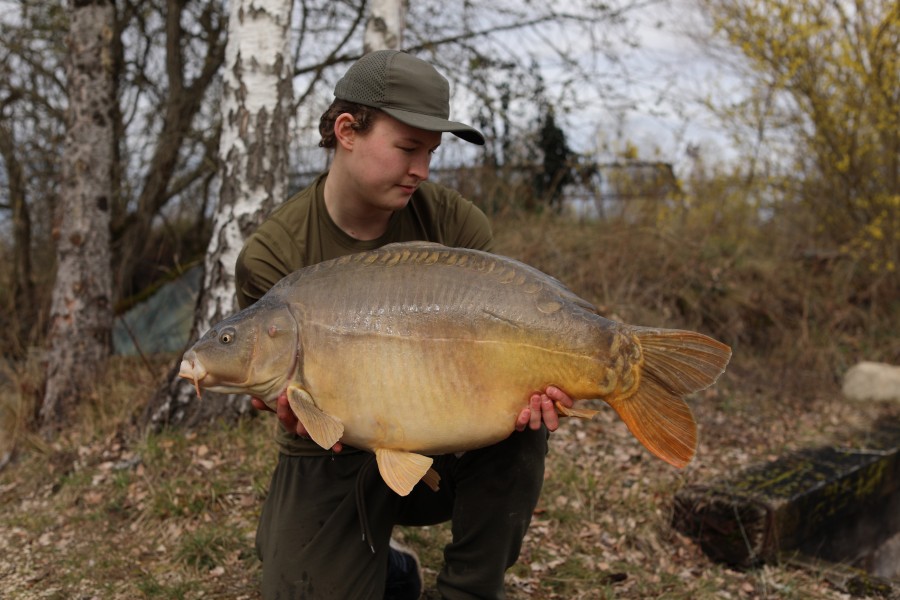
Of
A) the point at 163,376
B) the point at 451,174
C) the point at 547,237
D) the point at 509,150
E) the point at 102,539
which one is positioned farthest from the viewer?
the point at 509,150

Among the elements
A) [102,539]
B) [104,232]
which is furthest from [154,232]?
[102,539]

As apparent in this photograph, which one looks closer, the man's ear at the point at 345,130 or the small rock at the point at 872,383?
the man's ear at the point at 345,130

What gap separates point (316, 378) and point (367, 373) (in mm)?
110

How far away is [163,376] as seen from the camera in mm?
3965

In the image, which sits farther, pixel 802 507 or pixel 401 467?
pixel 802 507

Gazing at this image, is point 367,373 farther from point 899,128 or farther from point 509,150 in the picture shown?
point 899,128

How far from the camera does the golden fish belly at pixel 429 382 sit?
5.65 feet

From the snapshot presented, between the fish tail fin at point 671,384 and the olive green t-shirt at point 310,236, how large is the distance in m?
0.76

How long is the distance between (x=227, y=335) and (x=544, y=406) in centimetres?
68

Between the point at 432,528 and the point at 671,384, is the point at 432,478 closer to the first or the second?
the point at 671,384

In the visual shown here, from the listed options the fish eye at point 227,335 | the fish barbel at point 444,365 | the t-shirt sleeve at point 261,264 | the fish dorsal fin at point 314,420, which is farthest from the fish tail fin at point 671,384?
the t-shirt sleeve at point 261,264

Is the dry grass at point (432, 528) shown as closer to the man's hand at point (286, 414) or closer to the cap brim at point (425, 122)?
the man's hand at point (286, 414)

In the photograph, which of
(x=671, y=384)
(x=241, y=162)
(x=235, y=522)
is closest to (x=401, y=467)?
(x=671, y=384)

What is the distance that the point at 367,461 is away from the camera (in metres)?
2.11
